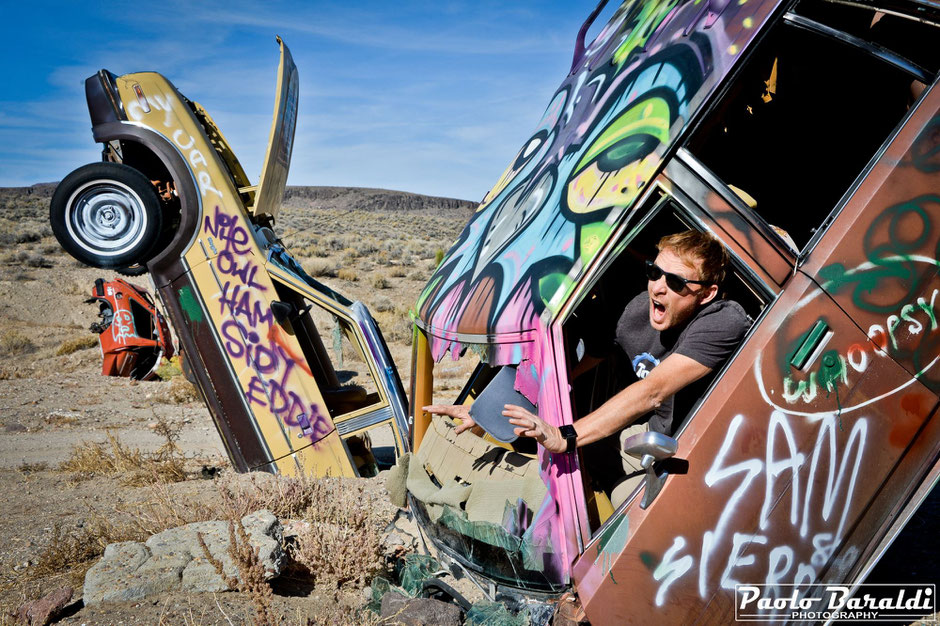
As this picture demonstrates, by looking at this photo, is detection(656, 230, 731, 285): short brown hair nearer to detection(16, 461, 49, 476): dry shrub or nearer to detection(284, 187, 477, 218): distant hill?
detection(16, 461, 49, 476): dry shrub

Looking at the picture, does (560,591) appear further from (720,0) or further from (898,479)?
(720,0)

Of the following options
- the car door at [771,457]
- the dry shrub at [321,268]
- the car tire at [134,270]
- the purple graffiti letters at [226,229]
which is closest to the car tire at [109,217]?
the car tire at [134,270]

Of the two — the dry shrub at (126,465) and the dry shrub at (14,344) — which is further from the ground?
the dry shrub at (126,465)

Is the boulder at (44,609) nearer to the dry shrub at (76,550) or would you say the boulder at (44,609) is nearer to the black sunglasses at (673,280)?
the dry shrub at (76,550)

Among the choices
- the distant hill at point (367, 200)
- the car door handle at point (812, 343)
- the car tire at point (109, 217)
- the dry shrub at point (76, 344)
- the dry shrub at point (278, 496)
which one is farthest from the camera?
the distant hill at point (367, 200)

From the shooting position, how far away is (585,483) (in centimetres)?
308

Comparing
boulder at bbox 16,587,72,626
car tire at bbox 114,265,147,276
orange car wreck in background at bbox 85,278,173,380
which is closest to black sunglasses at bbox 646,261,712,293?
boulder at bbox 16,587,72,626

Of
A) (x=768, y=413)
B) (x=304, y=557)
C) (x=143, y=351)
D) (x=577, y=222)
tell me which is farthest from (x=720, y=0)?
(x=143, y=351)

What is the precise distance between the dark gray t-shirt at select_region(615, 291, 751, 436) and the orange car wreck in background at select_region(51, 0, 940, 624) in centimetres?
10

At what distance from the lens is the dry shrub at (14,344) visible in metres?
13.0

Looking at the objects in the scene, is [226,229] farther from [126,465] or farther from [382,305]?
[382,305]

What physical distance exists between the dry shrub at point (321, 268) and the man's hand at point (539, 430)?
19.0 metres

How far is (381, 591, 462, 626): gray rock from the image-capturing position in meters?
3.08

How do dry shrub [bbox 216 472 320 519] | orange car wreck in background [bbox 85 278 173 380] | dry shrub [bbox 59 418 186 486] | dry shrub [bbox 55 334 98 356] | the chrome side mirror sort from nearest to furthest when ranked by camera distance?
the chrome side mirror < dry shrub [bbox 216 472 320 519] < dry shrub [bbox 59 418 186 486] < orange car wreck in background [bbox 85 278 173 380] < dry shrub [bbox 55 334 98 356]
